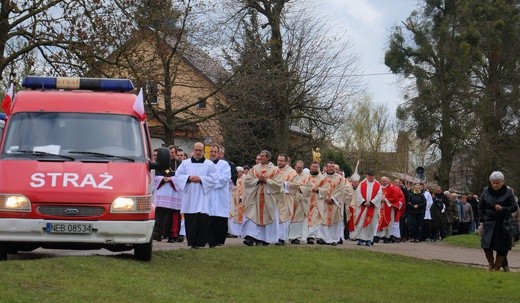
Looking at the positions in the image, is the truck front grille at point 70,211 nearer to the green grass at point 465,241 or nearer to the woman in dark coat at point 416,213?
the green grass at point 465,241

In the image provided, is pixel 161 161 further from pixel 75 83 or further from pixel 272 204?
pixel 272 204

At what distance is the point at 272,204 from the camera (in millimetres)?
23156

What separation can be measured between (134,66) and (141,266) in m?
14.5

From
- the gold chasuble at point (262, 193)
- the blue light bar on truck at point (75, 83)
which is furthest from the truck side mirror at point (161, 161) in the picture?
the gold chasuble at point (262, 193)

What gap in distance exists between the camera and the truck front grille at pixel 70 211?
14.3m

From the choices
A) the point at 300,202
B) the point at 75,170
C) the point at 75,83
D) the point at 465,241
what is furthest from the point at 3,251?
the point at 465,241

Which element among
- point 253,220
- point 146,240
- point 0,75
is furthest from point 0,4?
point 146,240

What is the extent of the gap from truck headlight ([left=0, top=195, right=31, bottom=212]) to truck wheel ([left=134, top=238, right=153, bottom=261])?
173 centimetres

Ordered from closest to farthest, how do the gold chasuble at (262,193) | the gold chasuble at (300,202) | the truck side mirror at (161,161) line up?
1. the truck side mirror at (161,161)
2. the gold chasuble at (262,193)
3. the gold chasuble at (300,202)

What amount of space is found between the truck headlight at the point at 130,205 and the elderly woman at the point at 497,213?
299 inches

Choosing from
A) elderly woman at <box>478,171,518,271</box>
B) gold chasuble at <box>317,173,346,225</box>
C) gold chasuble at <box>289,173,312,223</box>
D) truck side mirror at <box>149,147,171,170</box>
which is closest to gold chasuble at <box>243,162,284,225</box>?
gold chasuble at <box>289,173,312,223</box>

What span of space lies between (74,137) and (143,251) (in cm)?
178

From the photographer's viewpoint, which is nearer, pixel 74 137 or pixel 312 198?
pixel 74 137

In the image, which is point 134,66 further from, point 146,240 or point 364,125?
point 364,125
